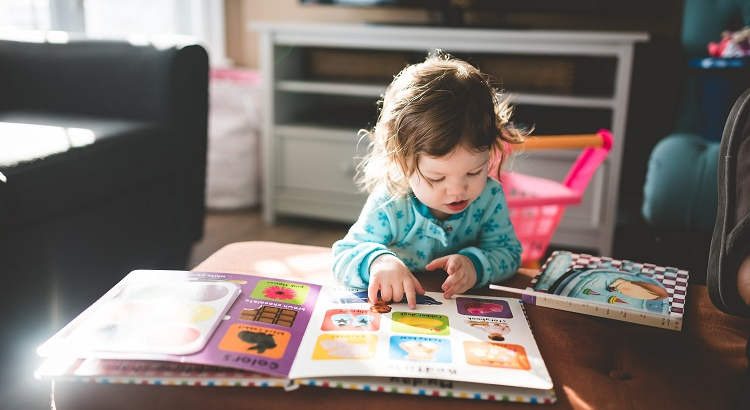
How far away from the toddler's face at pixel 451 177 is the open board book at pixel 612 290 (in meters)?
0.12

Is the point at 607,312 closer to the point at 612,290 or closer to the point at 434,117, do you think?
the point at 612,290

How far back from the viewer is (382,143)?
31.9 inches

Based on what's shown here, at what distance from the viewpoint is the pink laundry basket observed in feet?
4.30

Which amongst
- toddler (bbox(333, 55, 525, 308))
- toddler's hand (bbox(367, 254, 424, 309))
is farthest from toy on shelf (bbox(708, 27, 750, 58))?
toddler's hand (bbox(367, 254, 424, 309))

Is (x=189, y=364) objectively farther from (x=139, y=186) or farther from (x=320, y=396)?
(x=139, y=186)

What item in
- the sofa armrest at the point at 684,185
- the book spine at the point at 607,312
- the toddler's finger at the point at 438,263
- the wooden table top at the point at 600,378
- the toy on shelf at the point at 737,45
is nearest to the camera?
the wooden table top at the point at 600,378

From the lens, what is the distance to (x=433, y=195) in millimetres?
752

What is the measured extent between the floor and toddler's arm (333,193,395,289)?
1.14m

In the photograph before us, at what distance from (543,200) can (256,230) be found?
43.4 inches

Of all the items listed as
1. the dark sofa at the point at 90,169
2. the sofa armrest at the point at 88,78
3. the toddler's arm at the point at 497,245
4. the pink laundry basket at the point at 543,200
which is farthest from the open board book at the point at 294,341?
the sofa armrest at the point at 88,78

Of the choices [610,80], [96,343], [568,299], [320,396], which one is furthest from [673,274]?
[610,80]

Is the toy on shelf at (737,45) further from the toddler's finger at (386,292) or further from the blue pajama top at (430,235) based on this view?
the toddler's finger at (386,292)

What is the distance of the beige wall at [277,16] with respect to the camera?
8.05 ft

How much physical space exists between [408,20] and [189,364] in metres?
2.10
